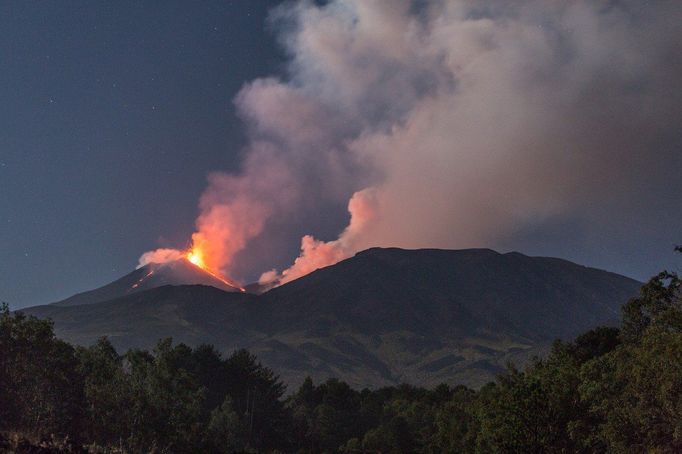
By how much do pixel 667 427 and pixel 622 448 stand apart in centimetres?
389

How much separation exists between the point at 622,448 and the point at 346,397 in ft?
386

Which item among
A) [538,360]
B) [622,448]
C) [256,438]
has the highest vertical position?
[538,360]

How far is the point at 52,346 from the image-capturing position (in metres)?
63.3

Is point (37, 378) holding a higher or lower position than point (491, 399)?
higher

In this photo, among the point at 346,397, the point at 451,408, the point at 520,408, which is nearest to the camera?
the point at 520,408

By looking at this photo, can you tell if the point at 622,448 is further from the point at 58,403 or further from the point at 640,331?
the point at 58,403

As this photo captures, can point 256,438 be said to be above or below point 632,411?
below

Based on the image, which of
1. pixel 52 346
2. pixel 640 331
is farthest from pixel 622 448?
pixel 52 346

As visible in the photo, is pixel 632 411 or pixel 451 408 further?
pixel 451 408

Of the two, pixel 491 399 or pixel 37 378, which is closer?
pixel 491 399

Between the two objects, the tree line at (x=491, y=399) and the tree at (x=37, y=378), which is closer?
the tree line at (x=491, y=399)

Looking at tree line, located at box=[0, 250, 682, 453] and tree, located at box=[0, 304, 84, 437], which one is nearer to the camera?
tree line, located at box=[0, 250, 682, 453]

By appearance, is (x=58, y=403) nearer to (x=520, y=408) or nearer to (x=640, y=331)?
(x=520, y=408)

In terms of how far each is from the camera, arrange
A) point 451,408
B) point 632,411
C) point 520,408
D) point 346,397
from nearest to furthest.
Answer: point 632,411 < point 520,408 < point 451,408 < point 346,397
